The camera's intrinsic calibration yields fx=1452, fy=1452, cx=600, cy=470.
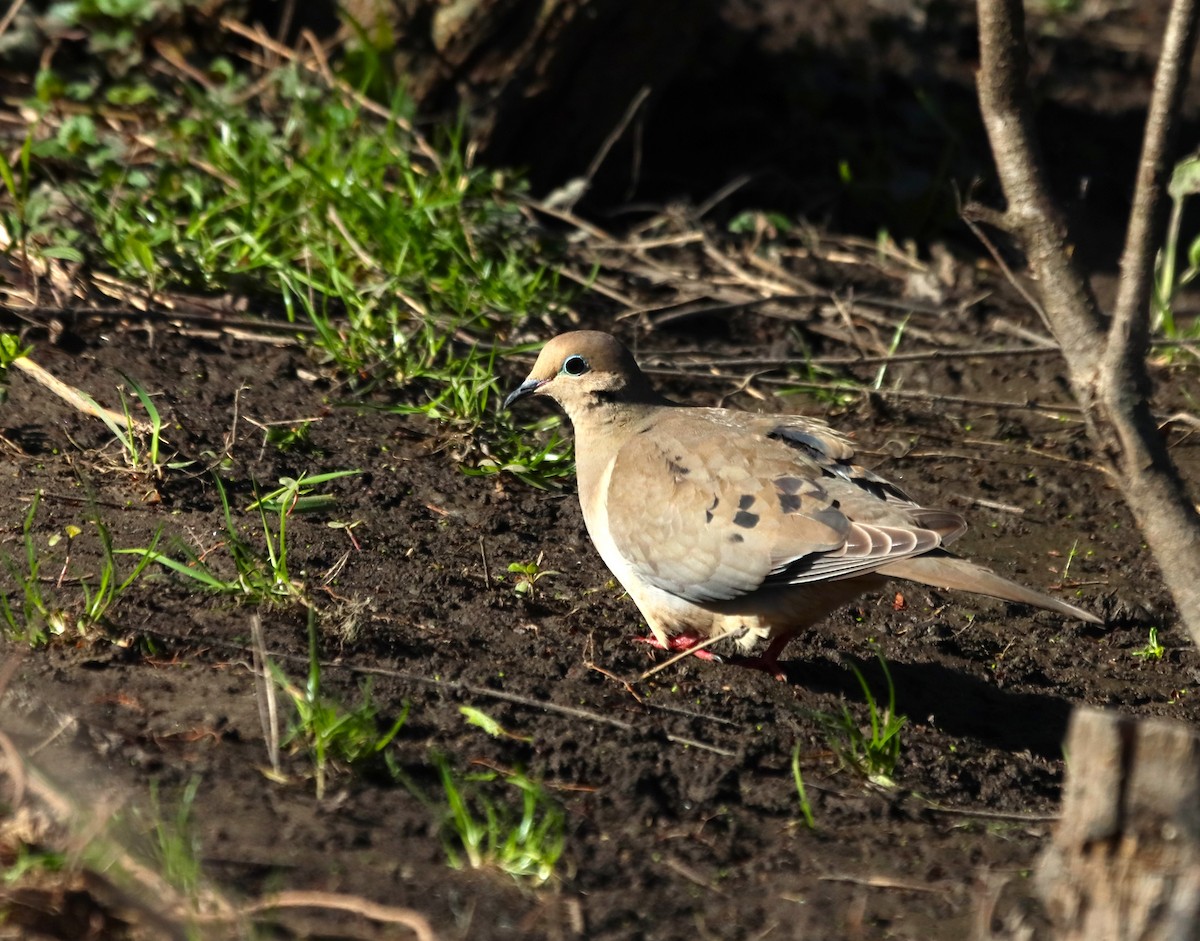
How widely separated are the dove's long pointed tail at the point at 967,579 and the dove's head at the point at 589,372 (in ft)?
4.02

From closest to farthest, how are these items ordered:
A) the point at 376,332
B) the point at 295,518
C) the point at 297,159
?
1. the point at 295,518
2. the point at 376,332
3. the point at 297,159

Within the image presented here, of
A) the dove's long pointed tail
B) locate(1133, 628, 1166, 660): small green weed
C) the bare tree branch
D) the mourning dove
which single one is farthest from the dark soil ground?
the bare tree branch

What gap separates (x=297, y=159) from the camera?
605cm

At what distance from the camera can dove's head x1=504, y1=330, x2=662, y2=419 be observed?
15.6 ft

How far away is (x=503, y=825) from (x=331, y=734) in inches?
17.5

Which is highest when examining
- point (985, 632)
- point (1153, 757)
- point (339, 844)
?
point (1153, 757)

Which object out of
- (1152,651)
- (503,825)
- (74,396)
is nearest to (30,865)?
(503,825)

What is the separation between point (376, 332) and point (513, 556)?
136 centimetres

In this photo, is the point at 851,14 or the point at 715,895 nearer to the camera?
the point at 715,895

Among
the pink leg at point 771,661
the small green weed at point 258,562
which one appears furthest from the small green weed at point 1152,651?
the small green weed at point 258,562

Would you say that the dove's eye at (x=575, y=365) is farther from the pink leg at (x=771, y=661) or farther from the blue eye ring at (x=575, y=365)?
the pink leg at (x=771, y=661)

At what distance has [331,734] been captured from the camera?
3.28m

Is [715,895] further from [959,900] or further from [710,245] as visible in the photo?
[710,245]

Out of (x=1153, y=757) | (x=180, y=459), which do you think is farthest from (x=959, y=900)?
(x=180, y=459)
